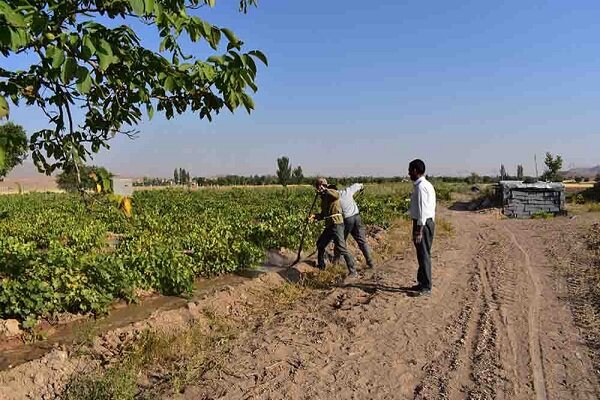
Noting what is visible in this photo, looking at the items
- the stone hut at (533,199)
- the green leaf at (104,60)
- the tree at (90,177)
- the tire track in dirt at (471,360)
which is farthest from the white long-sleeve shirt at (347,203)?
the stone hut at (533,199)

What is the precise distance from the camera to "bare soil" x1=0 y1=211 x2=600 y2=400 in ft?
13.9

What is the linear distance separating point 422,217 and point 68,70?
5.46 metres

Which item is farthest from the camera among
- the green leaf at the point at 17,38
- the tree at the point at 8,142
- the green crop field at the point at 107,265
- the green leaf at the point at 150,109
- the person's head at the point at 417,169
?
the person's head at the point at 417,169

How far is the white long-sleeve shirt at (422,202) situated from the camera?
6.83 meters

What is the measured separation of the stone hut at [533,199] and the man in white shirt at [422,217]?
16.7m

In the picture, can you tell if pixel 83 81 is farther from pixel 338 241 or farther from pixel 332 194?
pixel 338 241

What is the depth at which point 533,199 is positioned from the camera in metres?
21.9

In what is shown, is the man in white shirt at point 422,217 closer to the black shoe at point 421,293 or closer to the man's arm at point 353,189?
the black shoe at point 421,293

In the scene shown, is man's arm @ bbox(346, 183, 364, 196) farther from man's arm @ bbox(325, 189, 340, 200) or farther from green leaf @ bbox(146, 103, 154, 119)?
green leaf @ bbox(146, 103, 154, 119)

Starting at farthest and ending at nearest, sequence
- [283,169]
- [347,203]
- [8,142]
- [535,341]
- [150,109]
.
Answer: [283,169]
[347,203]
[535,341]
[150,109]
[8,142]

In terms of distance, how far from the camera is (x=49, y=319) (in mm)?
6449

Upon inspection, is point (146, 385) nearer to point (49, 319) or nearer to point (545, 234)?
point (49, 319)

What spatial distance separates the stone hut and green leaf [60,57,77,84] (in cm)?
2233

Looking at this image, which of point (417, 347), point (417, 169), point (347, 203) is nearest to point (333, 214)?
point (347, 203)
